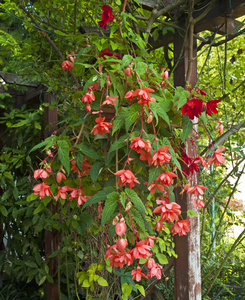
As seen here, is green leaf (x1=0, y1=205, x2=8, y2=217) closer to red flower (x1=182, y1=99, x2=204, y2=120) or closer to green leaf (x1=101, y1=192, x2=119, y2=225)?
green leaf (x1=101, y1=192, x2=119, y2=225)

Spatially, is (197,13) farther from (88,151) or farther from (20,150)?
(20,150)

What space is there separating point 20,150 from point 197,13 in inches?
56.1

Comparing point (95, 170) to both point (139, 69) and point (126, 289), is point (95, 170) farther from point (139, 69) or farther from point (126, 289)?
point (126, 289)

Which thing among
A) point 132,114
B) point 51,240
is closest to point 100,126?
point 132,114

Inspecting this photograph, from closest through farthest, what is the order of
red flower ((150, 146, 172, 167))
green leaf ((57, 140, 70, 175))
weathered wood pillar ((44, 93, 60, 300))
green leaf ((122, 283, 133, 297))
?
red flower ((150, 146, 172, 167)) < green leaf ((57, 140, 70, 175)) < green leaf ((122, 283, 133, 297)) < weathered wood pillar ((44, 93, 60, 300))

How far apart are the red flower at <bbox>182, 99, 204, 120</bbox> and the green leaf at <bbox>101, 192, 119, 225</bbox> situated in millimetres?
315

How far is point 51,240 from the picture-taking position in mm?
2107

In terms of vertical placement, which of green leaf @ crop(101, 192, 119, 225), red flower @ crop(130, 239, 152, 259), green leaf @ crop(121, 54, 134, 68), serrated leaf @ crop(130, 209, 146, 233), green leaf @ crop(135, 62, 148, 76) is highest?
green leaf @ crop(121, 54, 134, 68)

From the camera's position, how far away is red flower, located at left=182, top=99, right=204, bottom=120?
901 millimetres

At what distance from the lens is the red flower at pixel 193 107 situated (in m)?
0.90

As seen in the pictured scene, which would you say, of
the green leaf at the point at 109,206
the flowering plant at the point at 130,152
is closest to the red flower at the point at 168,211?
the flowering plant at the point at 130,152

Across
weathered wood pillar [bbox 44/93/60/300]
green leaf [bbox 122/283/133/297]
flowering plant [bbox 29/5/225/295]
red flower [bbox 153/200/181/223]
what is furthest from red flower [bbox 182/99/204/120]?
weathered wood pillar [bbox 44/93/60/300]

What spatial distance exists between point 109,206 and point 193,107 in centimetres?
37

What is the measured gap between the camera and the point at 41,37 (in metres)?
2.06
